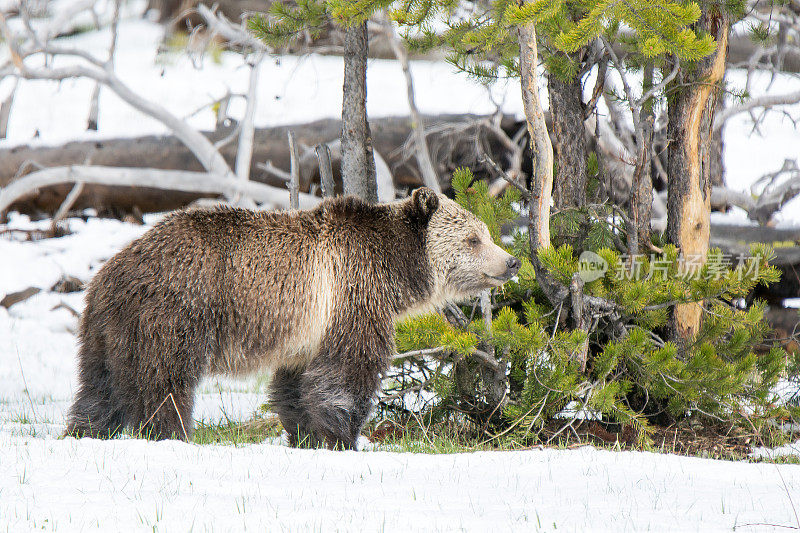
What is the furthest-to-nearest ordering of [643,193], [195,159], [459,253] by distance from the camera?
[195,159]
[643,193]
[459,253]

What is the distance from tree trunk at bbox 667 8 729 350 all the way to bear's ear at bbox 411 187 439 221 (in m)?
2.36

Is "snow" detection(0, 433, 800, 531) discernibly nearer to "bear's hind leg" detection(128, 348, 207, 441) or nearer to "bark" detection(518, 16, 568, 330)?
"bear's hind leg" detection(128, 348, 207, 441)

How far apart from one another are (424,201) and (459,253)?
1.58ft

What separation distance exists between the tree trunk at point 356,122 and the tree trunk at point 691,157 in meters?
2.65

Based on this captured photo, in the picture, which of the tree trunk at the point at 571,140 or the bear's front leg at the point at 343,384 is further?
the tree trunk at the point at 571,140

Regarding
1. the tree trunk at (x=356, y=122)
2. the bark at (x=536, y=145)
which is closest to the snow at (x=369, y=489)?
the bark at (x=536, y=145)

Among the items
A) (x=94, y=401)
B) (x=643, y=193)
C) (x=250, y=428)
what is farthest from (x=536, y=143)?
(x=94, y=401)

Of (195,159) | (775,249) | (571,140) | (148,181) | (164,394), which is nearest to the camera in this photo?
(164,394)

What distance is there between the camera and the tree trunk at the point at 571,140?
21.6 ft

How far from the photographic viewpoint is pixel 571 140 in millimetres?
6598

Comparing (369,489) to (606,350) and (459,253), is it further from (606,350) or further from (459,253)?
(606,350)

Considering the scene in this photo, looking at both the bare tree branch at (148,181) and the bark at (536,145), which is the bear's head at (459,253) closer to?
the bark at (536,145)

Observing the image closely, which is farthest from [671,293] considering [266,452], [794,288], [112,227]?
[112,227]

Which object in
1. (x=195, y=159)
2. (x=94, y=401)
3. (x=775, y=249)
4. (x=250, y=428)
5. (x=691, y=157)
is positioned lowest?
(x=250, y=428)
